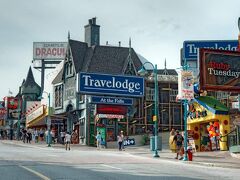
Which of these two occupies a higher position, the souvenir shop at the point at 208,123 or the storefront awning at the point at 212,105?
the storefront awning at the point at 212,105

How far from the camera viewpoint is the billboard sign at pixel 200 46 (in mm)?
33688

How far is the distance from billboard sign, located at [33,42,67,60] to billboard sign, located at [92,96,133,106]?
35.7 m

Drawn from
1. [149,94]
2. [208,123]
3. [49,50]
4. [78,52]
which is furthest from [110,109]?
[49,50]

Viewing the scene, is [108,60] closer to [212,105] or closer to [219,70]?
[212,105]

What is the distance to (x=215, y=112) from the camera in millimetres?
30125

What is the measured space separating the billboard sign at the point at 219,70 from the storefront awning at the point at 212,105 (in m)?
4.37

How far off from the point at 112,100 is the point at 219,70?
73.8ft

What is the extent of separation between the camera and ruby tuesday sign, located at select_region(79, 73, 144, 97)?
44250mm

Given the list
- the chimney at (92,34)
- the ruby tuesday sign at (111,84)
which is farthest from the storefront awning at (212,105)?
the chimney at (92,34)

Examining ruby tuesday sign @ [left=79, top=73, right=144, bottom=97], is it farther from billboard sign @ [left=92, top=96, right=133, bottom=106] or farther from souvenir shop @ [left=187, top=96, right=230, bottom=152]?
souvenir shop @ [left=187, top=96, right=230, bottom=152]

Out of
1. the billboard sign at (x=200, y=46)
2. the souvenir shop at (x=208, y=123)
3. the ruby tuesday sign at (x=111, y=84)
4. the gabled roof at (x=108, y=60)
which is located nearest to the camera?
the souvenir shop at (x=208, y=123)

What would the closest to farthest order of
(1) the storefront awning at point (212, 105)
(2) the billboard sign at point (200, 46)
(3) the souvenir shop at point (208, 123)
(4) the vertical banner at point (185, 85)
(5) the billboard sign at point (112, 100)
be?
(4) the vertical banner at point (185, 85) → (1) the storefront awning at point (212, 105) → (3) the souvenir shop at point (208, 123) → (2) the billboard sign at point (200, 46) → (5) the billboard sign at point (112, 100)

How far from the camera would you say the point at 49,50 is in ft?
269

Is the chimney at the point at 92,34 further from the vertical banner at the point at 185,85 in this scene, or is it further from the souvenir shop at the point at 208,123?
the vertical banner at the point at 185,85
